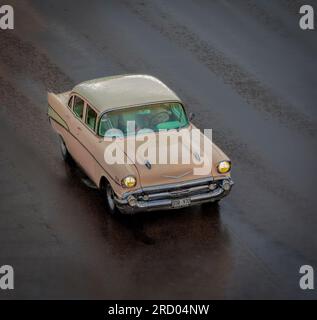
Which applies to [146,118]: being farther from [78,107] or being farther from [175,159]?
[78,107]

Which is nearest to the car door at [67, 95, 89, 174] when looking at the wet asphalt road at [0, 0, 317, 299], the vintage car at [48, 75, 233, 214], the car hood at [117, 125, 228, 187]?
the vintage car at [48, 75, 233, 214]

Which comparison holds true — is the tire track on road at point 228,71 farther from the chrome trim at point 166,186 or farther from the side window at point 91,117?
the side window at point 91,117

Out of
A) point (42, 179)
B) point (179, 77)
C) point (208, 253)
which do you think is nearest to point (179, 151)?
point (208, 253)

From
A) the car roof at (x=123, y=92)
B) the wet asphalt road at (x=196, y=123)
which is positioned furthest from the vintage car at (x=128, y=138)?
the wet asphalt road at (x=196, y=123)

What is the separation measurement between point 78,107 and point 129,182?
7.78 feet

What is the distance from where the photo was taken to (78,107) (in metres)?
14.9

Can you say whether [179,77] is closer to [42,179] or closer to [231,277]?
[42,179]

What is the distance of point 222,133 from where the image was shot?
A: 16234 millimetres

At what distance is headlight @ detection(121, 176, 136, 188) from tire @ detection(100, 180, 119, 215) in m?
0.51

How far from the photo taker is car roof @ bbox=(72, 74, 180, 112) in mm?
14102

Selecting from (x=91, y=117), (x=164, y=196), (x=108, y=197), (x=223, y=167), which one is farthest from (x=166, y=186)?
(x=91, y=117)

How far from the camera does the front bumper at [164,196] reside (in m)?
13.0

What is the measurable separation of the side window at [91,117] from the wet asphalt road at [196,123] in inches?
42.9

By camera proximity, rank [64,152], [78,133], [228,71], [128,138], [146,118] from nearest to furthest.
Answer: [128,138] → [146,118] → [78,133] → [64,152] → [228,71]
